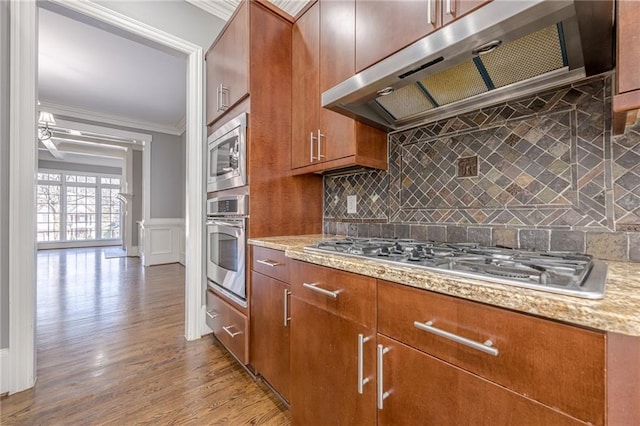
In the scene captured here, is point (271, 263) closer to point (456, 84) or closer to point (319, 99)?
point (319, 99)

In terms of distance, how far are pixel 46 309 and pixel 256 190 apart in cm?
289

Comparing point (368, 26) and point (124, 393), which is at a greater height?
point (368, 26)

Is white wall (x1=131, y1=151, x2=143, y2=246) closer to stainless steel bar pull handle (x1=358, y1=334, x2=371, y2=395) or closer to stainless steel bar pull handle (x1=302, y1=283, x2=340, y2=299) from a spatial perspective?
stainless steel bar pull handle (x1=302, y1=283, x2=340, y2=299)

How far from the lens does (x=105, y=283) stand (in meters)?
3.90

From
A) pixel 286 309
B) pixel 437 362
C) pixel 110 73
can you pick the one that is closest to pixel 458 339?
pixel 437 362

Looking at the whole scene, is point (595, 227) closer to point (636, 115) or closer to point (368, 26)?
point (636, 115)

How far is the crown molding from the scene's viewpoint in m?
2.33

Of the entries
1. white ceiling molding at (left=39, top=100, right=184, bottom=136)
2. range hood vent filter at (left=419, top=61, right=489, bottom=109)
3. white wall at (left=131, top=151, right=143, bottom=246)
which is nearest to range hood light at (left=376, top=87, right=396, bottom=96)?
range hood vent filter at (left=419, top=61, right=489, bottom=109)

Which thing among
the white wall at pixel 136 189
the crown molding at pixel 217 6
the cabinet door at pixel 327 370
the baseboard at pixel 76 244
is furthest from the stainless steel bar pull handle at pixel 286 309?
the baseboard at pixel 76 244

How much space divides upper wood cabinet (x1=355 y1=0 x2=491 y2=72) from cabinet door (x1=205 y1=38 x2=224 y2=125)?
3.81 feet

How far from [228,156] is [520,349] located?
184cm

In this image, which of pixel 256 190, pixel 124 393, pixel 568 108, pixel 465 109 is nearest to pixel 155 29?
pixel 256 190

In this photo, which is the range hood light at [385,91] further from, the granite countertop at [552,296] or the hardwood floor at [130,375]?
the hardwood floor at [130,375]

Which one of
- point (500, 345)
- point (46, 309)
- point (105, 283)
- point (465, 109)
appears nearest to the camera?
point (500, 345)
